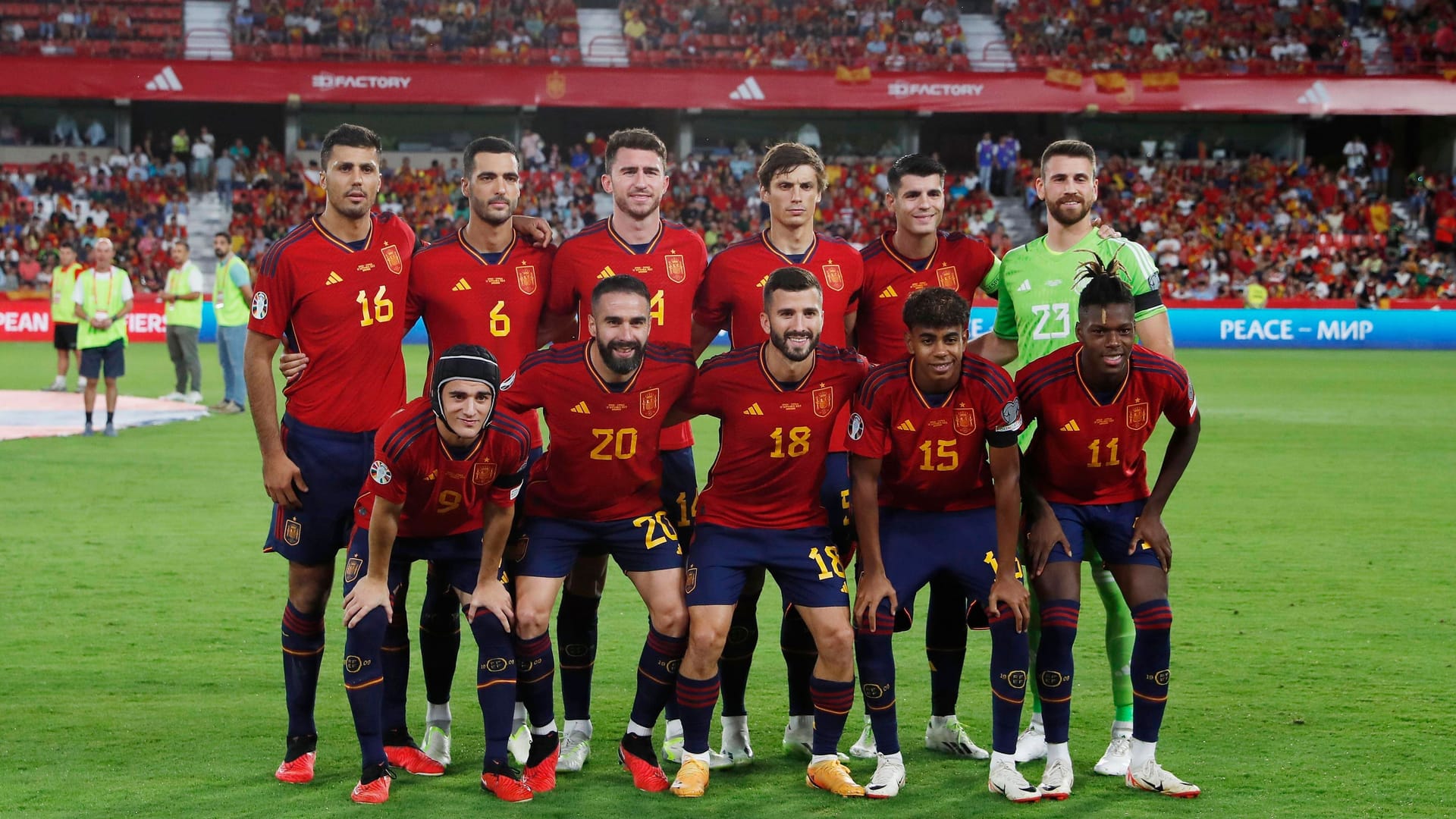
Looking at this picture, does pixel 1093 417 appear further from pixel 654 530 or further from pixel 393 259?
pixel 393 259

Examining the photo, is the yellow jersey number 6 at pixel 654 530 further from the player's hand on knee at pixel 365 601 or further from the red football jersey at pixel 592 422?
the player's hand on knee at pixel 365 601

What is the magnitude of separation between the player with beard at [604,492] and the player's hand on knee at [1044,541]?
136 centimetres

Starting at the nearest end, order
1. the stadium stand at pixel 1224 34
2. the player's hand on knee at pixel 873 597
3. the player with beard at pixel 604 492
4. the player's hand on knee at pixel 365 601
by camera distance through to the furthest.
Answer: the player's hand on knee at pixel 365 601
the player's hand on knee at pixel 873 597
the player with beard at pixel 604 492
the stadium stand at pixel 1224 34

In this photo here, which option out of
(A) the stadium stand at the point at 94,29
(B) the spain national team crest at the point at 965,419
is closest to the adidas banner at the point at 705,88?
(A) the stadium stand at the point at 94,29

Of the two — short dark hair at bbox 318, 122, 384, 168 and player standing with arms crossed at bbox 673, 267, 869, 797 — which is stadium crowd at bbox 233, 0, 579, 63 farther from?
player standing with arms crossed at bbox 673, 267, 869, 797

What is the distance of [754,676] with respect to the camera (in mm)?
7105

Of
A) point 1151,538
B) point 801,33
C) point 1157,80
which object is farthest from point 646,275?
point 801,33

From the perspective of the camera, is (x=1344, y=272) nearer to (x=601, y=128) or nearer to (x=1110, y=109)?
(x=1110, y=109)

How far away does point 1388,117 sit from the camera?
41469 mm

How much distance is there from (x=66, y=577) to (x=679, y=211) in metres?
28.4

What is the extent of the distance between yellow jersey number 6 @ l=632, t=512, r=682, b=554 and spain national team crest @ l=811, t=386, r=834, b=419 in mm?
751

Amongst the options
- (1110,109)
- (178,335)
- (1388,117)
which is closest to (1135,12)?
(1110,109)

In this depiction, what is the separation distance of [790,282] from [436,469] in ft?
4.88

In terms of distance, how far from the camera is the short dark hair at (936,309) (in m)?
5.39
